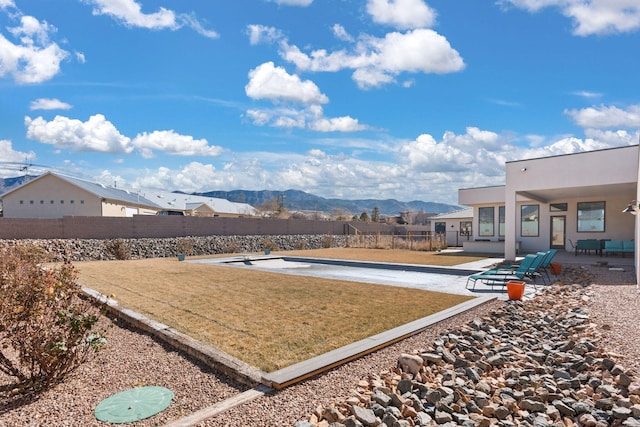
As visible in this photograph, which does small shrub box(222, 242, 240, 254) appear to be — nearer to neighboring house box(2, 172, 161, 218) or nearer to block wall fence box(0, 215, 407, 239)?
block wall fence box(0, 215, 407, 239)

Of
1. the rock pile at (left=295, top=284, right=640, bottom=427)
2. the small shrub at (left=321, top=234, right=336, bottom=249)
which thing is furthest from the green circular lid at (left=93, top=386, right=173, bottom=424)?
the small shrub at (left=321, top=234, right=336, bottom=249)

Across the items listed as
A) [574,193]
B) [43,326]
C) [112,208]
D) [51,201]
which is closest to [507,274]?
[43,326]

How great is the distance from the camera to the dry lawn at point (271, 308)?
4.74 metres

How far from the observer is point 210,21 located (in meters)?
11.4

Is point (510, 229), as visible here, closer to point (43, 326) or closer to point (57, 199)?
point (43, 326)

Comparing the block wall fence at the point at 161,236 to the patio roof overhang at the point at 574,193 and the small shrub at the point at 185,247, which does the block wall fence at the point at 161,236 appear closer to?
the small shrub at the point at 185,247

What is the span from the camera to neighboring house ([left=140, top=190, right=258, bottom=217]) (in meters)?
47.8

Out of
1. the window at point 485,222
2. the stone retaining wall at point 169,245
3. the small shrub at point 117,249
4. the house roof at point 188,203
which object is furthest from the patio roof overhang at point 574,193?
the house roof at point 188,203

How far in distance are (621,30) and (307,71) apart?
11.3 metres

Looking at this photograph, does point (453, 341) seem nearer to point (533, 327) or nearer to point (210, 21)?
point (533, 327)

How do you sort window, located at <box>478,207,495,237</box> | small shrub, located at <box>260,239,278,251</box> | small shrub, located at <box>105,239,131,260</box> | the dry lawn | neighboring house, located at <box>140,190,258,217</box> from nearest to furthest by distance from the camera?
the dry lawn, small shrub, located at <box>105,239,131,260</box>, window, located at <box>478,207,495,237</box>, small shrub, located at <box>260,239,278,251</box>, neighboring house, located at <box>140,190,258,217</box>

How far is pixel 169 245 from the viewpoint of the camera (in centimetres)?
2191

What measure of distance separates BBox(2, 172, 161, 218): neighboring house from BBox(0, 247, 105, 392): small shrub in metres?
30.8

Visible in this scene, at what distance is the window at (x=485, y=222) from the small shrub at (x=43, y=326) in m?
23.7
